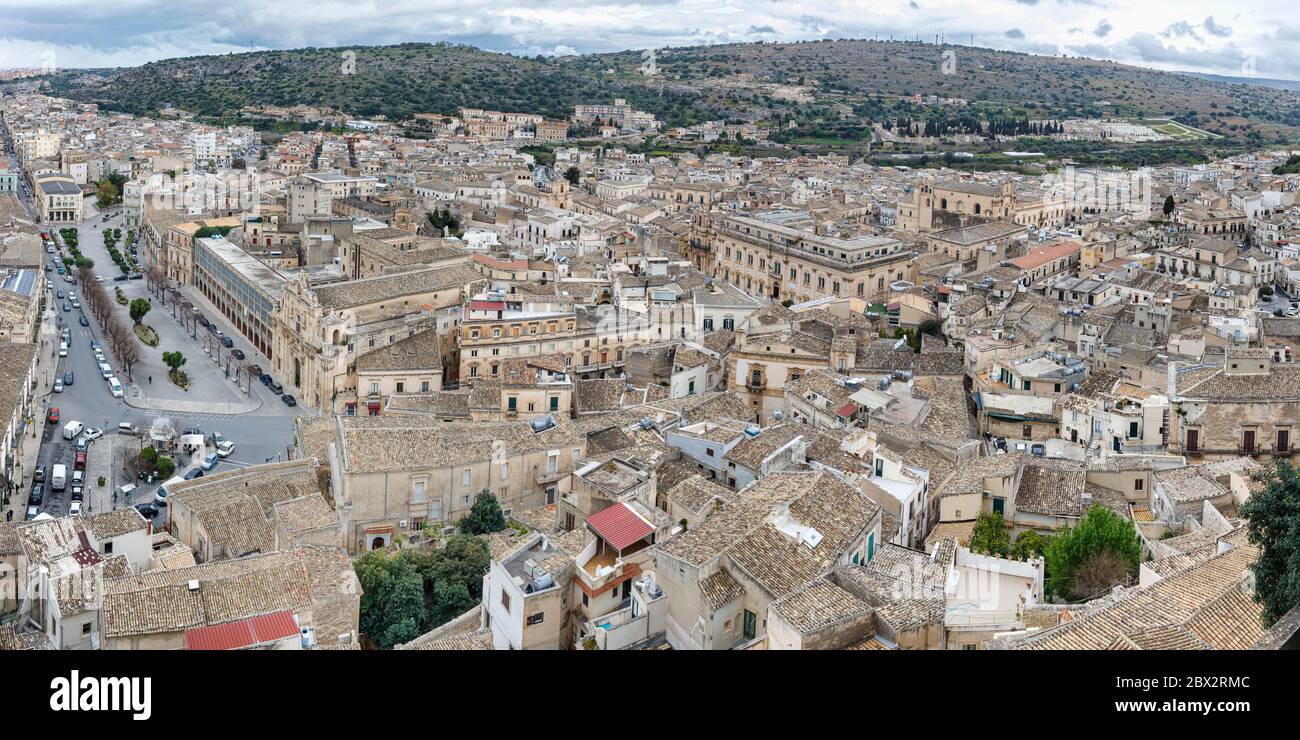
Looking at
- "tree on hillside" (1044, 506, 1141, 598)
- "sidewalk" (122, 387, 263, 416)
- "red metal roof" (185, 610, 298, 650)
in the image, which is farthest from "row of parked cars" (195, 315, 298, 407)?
"tree on hillside" (1044, 506, 1141, 598)

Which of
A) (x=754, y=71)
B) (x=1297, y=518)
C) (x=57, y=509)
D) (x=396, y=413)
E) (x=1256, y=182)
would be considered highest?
(x=754, y=71)

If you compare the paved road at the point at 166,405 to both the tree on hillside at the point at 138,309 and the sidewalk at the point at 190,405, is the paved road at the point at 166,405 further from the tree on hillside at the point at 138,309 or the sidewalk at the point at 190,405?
the tree on hillside at the point at 138,309

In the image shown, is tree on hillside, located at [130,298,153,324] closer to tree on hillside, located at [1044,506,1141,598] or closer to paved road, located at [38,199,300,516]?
paved road, located at [38,199,300,516]

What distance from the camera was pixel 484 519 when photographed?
14297mm

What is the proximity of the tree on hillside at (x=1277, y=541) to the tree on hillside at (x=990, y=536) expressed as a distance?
3846 mm

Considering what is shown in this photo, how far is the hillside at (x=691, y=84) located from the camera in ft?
267

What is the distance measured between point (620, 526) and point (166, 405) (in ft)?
47.7

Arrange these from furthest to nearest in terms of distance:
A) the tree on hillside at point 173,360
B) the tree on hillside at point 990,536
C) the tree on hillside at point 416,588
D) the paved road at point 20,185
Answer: the paved road at point 20,185
the tree on hillside at point 173,360
the tree on hillside at point 990,536
the tree on hillside at point 416,588

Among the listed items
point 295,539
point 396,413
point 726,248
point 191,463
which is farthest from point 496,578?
point 726,248

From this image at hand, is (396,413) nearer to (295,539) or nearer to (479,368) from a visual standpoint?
(479,368)

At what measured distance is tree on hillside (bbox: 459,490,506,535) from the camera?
14.3m

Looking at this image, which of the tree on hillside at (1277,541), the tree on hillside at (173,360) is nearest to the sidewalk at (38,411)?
the tree on hillside at (173,360)

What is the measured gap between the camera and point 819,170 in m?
52.8

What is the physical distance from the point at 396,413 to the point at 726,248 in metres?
15.1
